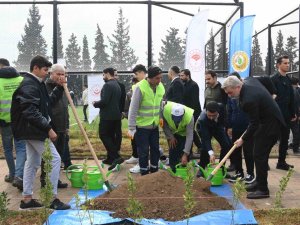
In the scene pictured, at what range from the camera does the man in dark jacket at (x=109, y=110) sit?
26.2 feet

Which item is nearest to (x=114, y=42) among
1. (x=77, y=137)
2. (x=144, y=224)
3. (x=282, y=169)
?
(x=77, y=137)

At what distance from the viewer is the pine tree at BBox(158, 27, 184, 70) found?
1016 centimetres

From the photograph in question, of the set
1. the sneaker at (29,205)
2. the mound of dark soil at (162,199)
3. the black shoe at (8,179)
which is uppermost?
the mound of dark soil at (162,199)

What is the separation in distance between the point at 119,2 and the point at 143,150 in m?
4.69

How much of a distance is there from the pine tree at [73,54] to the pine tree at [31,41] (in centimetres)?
60

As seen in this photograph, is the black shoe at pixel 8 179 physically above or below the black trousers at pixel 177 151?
below

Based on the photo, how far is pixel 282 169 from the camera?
25.5ft

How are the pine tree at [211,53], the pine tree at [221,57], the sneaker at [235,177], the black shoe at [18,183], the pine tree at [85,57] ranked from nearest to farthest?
the black shoe at [18,183] < the sneaker at [235,177] < the pine tree at [85,57] < the pine tree at [221,57] < the pine tree at [211,53]

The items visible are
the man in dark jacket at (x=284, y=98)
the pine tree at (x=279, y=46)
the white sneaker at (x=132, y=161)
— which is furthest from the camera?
the pine tree at (x=279, y=46)

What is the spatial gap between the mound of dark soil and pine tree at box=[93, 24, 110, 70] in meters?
5.35

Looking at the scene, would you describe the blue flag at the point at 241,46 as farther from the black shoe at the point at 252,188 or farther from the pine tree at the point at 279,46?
the black shoe at the point at 252,188

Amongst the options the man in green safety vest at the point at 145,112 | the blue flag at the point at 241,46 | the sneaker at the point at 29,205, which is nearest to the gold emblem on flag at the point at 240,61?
the blue flag at the point at 241,46

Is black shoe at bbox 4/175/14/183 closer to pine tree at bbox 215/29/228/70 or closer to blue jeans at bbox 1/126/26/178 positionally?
blue jeans at bbox 1/126/26/178

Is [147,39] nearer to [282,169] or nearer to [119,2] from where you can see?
[119,2]
